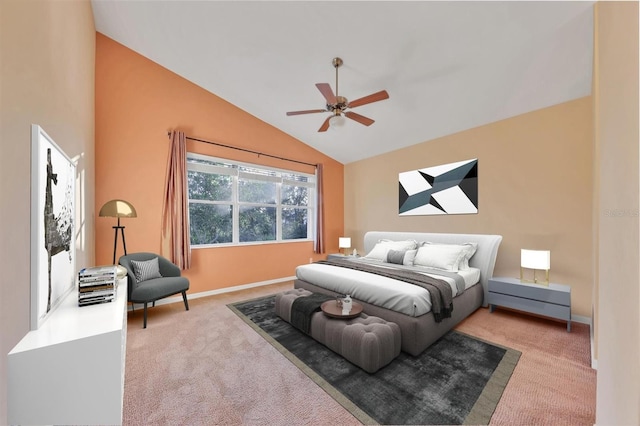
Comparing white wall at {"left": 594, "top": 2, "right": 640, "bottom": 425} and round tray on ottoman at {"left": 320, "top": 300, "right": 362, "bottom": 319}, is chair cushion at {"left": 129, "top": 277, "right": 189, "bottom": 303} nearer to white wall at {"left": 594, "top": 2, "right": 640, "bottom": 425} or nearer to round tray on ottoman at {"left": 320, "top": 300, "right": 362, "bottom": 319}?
round tray on ottoman at {"left": 320, "top": 300, "right": 362, "bottom": 319}

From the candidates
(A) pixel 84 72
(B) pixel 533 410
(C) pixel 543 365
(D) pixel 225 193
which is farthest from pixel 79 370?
(D) pixel 225 193

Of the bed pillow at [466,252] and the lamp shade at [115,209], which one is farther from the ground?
the lamp shade at [115,209]

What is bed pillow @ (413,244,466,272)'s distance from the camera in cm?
338

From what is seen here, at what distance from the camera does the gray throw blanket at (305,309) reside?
2593 millimetres

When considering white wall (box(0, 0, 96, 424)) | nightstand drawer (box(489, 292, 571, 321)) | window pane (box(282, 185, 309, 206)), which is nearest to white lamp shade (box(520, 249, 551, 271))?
nightstand drawer (box(489, 292, 571, 321))

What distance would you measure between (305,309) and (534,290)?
2716 mm

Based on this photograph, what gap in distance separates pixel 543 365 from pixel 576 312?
4.87 feet

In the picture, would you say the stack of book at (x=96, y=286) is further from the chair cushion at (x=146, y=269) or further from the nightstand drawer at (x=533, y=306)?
the nightstand drawer at (x=533, y=306)

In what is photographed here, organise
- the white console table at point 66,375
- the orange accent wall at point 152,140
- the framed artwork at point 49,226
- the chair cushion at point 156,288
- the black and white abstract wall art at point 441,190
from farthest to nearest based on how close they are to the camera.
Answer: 1. the black and white abstract wall art at point 441,190
2. the orange accent wall at point 152,140
3. the chair cushion at point 156,288
4. the framed artwork at point 49,226
5. the white console table at point 66,375

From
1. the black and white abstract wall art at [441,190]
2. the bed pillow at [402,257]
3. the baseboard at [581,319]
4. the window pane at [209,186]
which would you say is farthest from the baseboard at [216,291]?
the baseboard at [581,319]

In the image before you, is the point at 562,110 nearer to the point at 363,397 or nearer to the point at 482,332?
the point at 482,332

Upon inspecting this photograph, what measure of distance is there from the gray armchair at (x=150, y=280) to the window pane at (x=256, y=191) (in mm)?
1724

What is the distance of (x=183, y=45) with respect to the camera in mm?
3320

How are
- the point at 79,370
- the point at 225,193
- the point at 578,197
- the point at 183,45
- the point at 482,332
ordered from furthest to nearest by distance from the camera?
the point at 225,193, the point at 183,45, the point at 578,197, the point at 482,332, the point at 79,370
